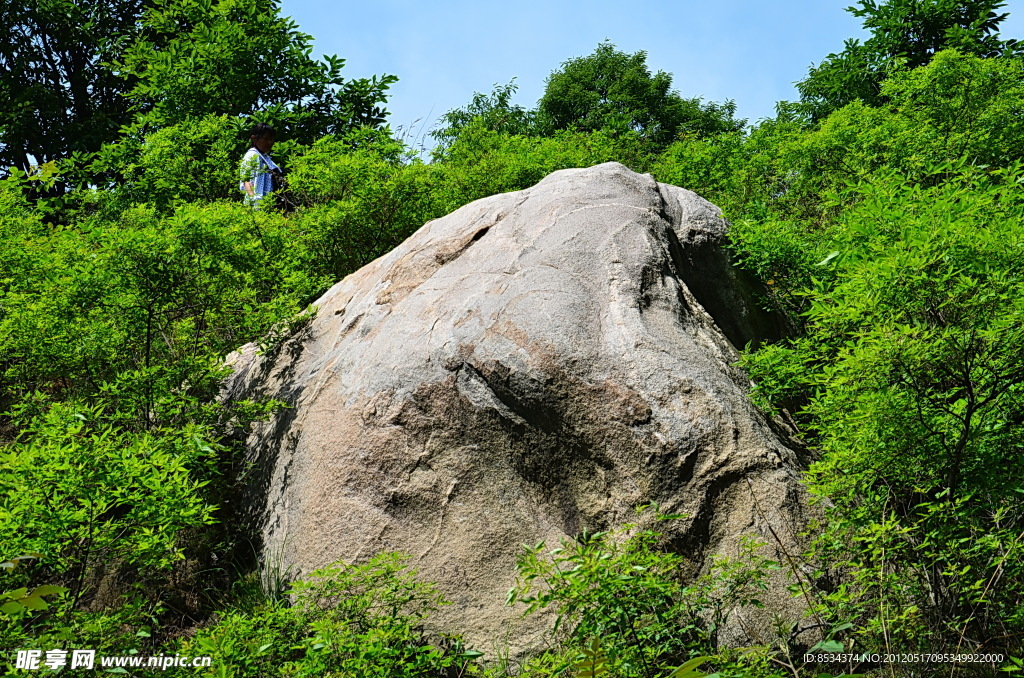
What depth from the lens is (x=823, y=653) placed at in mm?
3611

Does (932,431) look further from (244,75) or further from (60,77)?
(60,77)

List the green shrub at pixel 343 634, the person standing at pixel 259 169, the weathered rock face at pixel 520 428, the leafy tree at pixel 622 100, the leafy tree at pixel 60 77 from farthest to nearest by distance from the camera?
the leafy tree at pixel 622 100 < the leafy tree at pixel 60 77 < the person standing at pixel 259 169 < the weathered rock face at pixel 520 428 < the green shrub at pixel 343 634

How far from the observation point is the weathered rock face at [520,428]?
4.07m

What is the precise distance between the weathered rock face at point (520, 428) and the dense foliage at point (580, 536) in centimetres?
20

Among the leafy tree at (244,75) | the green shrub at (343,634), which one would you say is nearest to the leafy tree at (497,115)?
the leafy tree at (244,75)

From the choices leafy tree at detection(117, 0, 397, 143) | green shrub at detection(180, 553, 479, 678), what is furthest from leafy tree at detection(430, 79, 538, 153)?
green shrub at detection(180, 553, 479, 678)

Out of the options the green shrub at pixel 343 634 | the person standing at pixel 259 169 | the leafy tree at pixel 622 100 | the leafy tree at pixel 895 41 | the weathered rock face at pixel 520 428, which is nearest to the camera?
the green shrub at pixel 343 634

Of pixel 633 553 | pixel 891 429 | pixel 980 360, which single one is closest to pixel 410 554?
pixel 633 553

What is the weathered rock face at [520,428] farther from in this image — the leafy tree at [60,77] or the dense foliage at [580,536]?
the leafy tree at [60,77]

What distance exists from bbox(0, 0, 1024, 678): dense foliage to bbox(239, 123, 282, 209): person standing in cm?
22

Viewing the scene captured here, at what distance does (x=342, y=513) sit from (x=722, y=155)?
6.21 m

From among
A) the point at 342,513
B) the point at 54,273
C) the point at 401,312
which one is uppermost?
the point at 54,273

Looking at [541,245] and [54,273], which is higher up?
[54,273]

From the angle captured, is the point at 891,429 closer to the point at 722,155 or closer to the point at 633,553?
the point at 633,553
